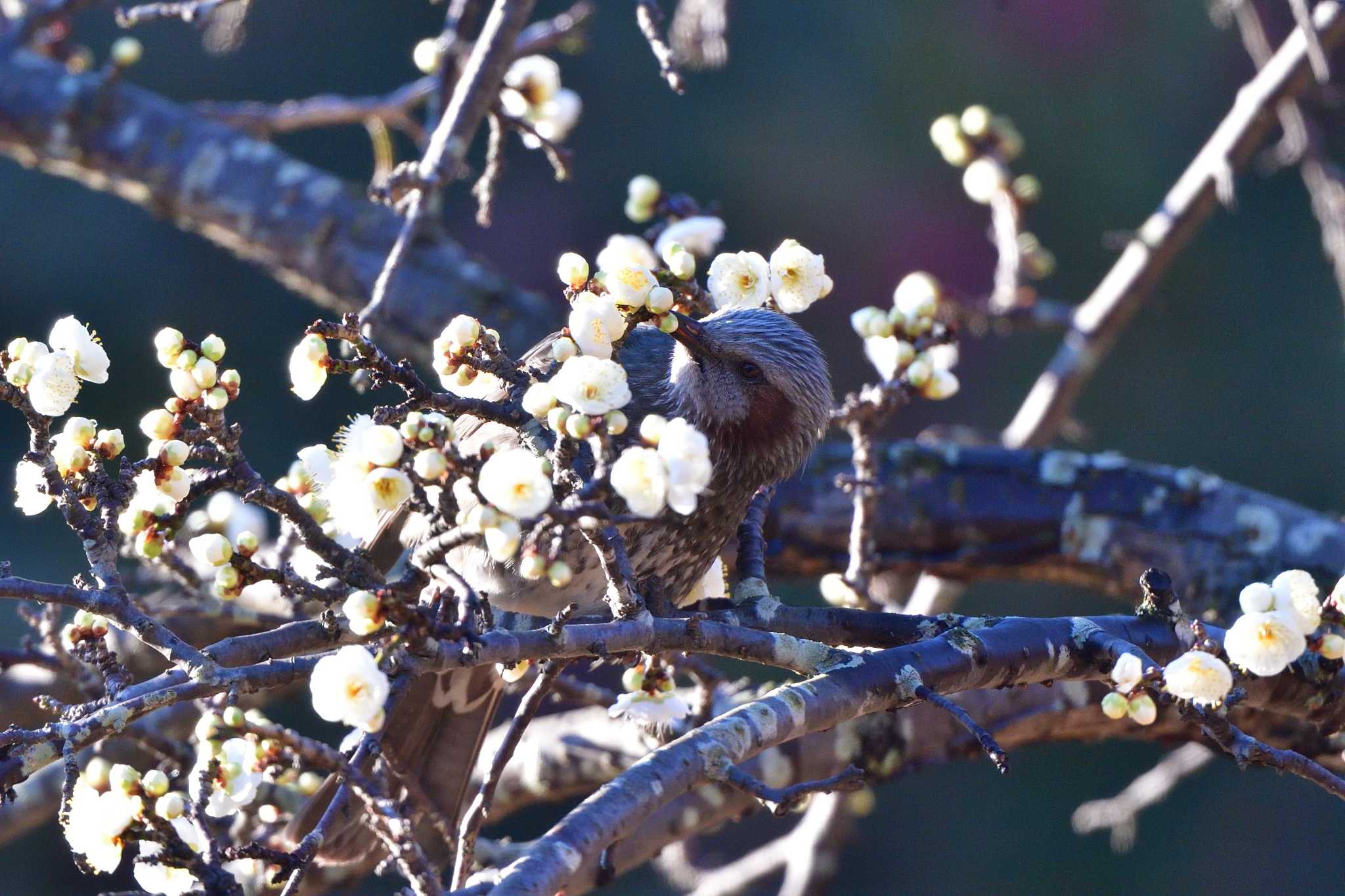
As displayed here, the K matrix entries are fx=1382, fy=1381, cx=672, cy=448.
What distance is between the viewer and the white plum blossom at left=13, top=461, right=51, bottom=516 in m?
1.35

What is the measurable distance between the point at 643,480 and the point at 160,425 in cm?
48

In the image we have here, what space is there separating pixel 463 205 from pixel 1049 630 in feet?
17.0

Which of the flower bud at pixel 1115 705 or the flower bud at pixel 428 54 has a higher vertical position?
the flower bud at pixel 428 54

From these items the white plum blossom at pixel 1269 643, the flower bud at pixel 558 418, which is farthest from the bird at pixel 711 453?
the white plum blossom at pixel 1269 643

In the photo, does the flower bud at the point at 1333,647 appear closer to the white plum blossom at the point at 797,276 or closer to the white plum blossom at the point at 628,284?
the white plum blossom at the point at 797,276

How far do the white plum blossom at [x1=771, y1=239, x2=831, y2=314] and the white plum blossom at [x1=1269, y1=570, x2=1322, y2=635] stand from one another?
2.03 ft

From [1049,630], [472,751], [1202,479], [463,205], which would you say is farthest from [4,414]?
[1049,630]

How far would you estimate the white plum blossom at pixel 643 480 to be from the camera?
1180 mm

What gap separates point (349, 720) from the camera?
1.15m

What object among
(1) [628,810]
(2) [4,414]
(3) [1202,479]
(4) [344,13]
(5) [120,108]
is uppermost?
(4) [344,13]

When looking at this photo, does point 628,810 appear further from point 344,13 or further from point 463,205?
point 344,13

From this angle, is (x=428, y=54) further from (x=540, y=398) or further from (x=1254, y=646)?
(x=1254, y=646)

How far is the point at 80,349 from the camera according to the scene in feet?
4.52

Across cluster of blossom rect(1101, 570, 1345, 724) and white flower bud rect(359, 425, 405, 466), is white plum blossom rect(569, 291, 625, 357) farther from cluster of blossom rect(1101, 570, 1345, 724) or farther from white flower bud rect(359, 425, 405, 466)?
cluster of blossom rect(1101, 570, 1345, 724)
